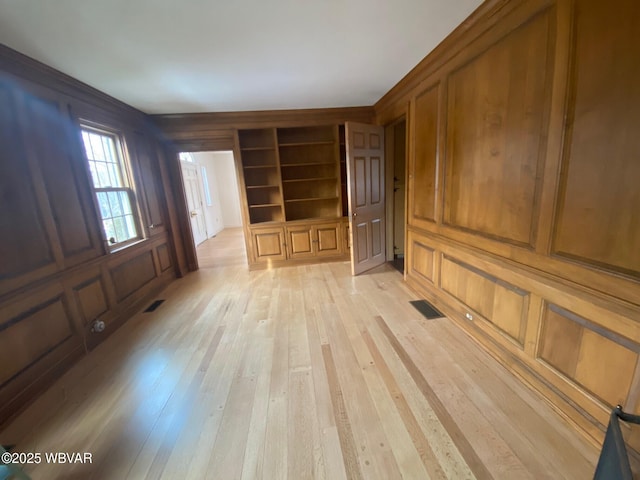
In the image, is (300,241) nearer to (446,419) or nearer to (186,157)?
(446,419)

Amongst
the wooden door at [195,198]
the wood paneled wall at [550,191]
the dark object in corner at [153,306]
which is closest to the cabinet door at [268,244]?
the dark object in corner at [153,306]

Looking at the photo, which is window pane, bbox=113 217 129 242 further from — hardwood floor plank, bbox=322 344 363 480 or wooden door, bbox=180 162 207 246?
wooden door, bbox=180 162 207 246

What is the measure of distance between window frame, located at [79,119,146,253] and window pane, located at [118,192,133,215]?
0.03m

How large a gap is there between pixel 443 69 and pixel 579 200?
A: 1.65m

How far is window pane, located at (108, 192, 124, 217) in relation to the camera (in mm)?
2959

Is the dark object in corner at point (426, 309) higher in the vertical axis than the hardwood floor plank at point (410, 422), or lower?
higher

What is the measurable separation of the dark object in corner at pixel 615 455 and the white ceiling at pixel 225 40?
2346 mm

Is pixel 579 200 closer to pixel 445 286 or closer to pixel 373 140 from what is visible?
pixel 445 286

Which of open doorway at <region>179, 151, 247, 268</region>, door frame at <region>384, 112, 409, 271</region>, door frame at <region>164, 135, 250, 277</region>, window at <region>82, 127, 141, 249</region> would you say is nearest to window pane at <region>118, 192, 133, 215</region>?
window at <region>82, 127, 141, 249</region>

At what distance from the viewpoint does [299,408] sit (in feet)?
5.24

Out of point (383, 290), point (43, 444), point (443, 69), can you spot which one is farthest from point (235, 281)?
point (443, 69)

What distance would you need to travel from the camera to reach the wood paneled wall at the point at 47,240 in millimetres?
1769

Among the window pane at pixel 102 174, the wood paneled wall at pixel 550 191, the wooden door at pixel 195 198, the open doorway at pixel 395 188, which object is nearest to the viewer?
the wood paneled wall at pixel 550 191

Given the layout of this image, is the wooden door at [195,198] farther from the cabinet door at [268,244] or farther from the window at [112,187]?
the window at [112,187]
